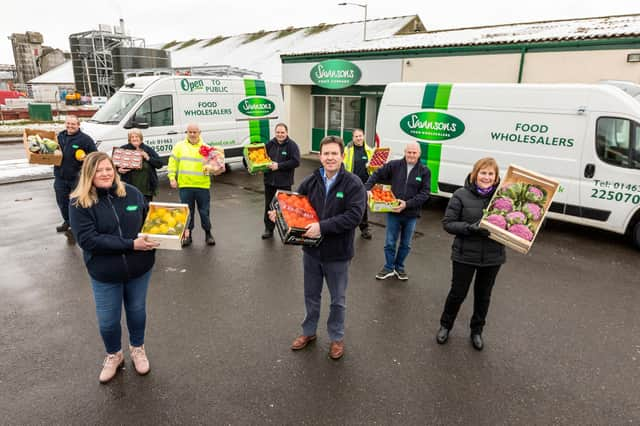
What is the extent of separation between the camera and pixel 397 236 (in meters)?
5.32

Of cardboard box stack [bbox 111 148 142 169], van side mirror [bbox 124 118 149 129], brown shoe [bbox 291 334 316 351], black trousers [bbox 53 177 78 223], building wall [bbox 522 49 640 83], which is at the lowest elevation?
brown shoe [bbox 291 334 316 351]

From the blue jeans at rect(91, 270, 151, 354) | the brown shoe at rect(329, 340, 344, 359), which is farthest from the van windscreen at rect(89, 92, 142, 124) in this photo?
the brown shoe at rect(329, 340, 344, 359)

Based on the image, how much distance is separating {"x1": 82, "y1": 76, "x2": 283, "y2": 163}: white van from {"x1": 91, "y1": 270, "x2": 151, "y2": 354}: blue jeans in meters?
7.26

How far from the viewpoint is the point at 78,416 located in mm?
2992

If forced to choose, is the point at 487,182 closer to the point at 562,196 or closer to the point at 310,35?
the point at 562,196

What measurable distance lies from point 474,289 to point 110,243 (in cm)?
309

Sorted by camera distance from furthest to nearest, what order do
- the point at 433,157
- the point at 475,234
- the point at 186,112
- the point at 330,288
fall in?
1. the point at 186,112
2. the point at 433,157
3. the point at 330,288
4. the point at 475,234

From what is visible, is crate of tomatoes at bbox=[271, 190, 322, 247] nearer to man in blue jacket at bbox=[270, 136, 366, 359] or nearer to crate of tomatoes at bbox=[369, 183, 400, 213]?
man in blue jacket at bbox=[270, 136, 366, 359]

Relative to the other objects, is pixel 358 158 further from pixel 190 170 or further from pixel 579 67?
pixel 579 67

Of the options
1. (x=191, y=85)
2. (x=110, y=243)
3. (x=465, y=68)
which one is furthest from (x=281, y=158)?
(x=465, y=68)

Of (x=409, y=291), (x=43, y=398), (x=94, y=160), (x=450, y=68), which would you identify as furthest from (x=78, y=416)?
(x=450, y=68)

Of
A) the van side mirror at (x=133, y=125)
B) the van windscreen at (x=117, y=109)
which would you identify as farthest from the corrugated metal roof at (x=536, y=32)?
the van side mirror at (x=133, y=125)

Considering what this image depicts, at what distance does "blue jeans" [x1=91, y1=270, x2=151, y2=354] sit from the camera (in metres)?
3.14

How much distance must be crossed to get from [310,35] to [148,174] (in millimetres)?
18059
